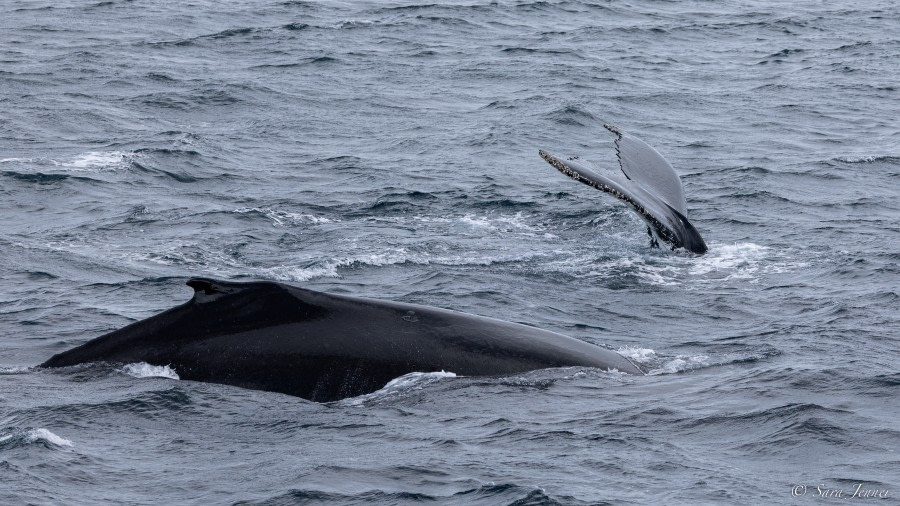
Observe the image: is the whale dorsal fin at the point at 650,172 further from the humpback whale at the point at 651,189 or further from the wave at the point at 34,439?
the wave at the point at 34,439

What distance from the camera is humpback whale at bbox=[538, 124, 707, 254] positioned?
1432 centimetres

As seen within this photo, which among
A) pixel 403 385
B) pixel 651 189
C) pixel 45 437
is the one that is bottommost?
pixel 45 437

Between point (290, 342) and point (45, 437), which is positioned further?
point (290, 342)

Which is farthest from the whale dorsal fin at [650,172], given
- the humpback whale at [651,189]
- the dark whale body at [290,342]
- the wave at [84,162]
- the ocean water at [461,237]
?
the wave at [84,162]

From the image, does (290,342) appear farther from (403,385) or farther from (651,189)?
(651,189)

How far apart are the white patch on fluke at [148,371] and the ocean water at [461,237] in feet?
0.07

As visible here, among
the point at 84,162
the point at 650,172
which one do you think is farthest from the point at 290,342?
the point at 84,162

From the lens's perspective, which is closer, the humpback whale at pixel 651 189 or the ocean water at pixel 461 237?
the ocean water at pixel 461 237

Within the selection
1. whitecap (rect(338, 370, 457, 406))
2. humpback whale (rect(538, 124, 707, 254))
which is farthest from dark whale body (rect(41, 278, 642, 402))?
humpback whale (rect(538, 124, 707, 254))

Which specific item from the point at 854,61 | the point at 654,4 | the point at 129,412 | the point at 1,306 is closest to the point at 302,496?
the point at 129,412

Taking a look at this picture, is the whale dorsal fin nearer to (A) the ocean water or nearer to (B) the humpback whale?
(B) the humpback whale

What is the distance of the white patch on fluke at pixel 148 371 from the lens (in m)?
10.3

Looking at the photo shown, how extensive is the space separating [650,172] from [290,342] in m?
6.92

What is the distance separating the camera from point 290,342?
10242 mm
